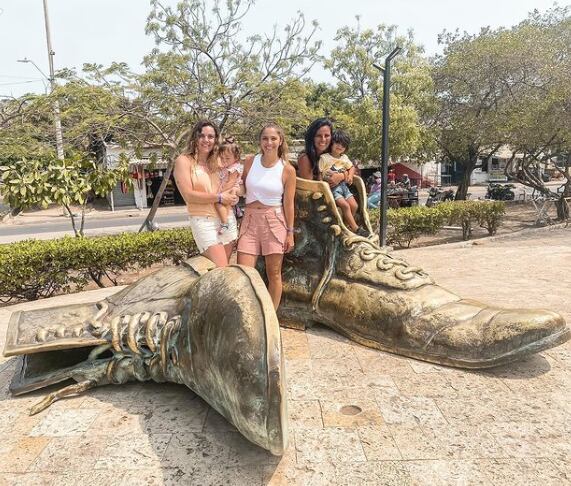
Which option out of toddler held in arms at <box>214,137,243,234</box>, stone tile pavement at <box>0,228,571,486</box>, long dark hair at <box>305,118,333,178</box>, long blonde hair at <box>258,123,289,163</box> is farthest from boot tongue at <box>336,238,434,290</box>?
toddler held in arms at <box>214,137,243,234</box>

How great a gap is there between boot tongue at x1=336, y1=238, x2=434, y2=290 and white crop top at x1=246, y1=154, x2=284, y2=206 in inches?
28.1

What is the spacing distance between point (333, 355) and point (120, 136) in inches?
291

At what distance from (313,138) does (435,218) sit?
7.42 meters

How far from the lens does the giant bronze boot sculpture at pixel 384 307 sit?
2.95 metres

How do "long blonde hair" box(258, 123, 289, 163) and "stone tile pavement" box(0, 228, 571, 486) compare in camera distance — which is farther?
"long blonde hair" box(258, 123, 289, 163)

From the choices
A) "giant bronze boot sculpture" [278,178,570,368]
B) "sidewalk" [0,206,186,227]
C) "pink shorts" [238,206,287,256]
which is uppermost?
"pink shorts" [238,206,287,256]

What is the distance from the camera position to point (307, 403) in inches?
109

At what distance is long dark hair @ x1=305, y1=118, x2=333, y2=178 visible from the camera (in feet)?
12.0

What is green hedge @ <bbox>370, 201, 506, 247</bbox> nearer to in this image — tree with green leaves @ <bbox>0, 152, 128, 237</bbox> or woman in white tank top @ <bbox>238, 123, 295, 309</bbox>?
tree with green leaves @ <bbox>0, 152, 128, 237</bbox>

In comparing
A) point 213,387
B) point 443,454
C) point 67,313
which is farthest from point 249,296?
point 67,313

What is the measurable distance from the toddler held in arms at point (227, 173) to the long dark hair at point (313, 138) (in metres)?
0.67

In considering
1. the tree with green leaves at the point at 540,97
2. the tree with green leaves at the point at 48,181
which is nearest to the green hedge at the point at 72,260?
the tree with green leaves at the point at 48,181

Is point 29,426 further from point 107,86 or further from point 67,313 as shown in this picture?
point 107,86

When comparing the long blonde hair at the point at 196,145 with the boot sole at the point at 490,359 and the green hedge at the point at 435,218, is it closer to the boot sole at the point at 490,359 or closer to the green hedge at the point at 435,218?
the boot sole at the point at 490,359
